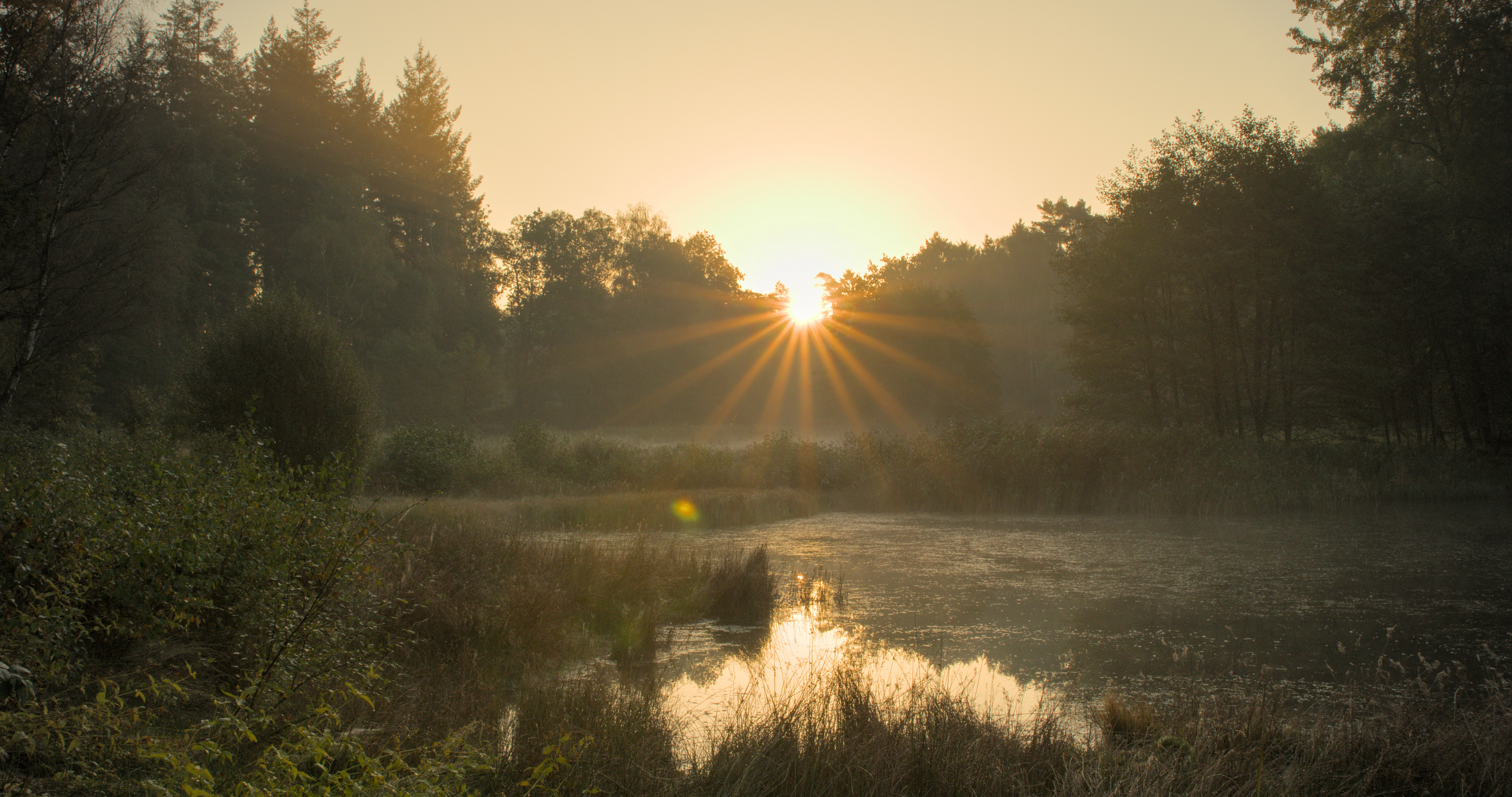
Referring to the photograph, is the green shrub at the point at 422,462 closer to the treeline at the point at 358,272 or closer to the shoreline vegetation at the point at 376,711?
the treeline at the point at 358,272

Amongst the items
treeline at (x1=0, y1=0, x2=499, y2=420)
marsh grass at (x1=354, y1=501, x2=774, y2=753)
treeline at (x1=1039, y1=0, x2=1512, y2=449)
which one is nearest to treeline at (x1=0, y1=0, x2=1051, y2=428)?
treeline at (x1=0, y1=0, x2=499, y2=420)

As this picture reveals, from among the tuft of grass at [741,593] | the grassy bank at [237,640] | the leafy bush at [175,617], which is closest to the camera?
the grassy bank at [237,640]

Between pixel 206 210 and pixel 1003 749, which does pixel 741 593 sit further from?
pixel 206 210

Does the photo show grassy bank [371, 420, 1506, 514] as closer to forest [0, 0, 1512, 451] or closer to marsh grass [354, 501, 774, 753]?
forest [0, 0, 1512, 451]

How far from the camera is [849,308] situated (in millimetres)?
40656

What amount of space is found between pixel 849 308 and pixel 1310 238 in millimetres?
21660

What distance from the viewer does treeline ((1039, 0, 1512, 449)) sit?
20.1 meters

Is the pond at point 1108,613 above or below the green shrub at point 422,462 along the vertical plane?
below

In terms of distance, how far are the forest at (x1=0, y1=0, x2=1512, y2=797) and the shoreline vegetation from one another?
35mm

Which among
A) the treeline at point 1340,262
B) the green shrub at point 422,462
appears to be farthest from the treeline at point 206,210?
the treeline at point 1340,262

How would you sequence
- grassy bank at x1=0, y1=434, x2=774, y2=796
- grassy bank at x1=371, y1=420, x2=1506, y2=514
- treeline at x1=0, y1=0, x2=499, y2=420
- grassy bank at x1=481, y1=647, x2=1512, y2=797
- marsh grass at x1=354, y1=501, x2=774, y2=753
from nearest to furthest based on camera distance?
grassy bank at x1=0, y1=434, x2=774, y2=796, grassy bank at x1=481, y1=647, x2=1512, y2=797, marsh grass at x1=354, y1=501, x2=774, y2=753, treeline at x1=0, y1=0, x2=499, y2=420, grassy bank at x1=371, y1=420, x2=1506, y2=514

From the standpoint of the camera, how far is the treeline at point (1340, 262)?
65.9 feet

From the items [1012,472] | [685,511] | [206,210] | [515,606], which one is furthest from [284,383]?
[206,210]

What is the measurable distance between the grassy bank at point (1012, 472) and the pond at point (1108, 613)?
2.78 m
